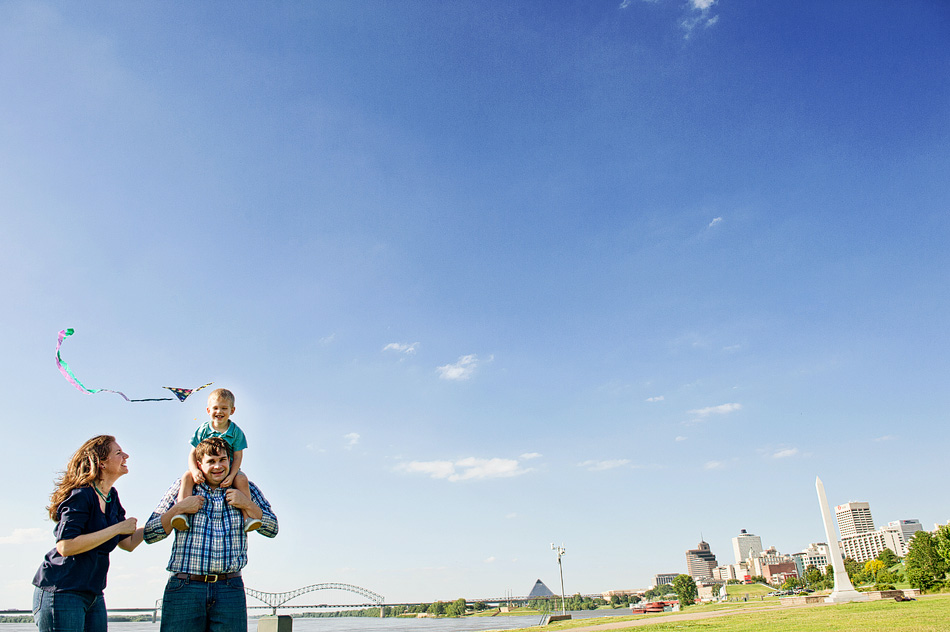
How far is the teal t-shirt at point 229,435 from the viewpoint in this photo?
193 inches

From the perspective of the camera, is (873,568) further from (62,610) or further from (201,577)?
(62,610)

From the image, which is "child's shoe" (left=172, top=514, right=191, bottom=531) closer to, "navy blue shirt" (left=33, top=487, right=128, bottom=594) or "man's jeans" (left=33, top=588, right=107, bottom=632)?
"navy blue shirt" (left=33, top=487, right=128, bottom=594)

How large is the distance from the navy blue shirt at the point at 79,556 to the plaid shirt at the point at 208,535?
1.03 feet

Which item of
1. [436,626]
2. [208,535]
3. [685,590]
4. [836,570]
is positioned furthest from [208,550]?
[685,590]

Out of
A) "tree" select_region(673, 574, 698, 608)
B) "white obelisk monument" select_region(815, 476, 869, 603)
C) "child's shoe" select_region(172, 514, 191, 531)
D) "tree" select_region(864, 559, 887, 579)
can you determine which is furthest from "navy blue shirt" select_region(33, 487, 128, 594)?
"tree" select_region(864, 559, 887, 579)

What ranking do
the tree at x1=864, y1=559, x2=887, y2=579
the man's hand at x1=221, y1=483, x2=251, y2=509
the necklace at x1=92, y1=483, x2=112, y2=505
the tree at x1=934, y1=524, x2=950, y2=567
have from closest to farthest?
1. the man's hand at x1=221, y1=483, x2=251, y2=509
2. the necklace at x1=92, y1=483, x2=112, y2=505
3. the tree at x1=934, y1=524, x2=950, y2=567
4. the tree at x1=864, y1=559, x2=887, y2=579

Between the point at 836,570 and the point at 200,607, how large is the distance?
1708 inches

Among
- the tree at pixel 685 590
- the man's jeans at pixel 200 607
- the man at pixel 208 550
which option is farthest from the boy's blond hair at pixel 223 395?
the tree at pixel 685 590

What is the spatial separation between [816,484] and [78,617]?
4403 cm

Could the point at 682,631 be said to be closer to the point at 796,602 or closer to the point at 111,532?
the point at 111,532

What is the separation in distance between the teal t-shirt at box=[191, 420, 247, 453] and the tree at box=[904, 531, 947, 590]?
64.7 m

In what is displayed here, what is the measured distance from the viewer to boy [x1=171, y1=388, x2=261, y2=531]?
13.5 feet

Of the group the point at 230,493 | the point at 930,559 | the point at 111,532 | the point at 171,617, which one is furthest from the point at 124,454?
the point at 930,559

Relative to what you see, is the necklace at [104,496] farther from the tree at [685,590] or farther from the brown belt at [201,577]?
the tree at [685,590]
